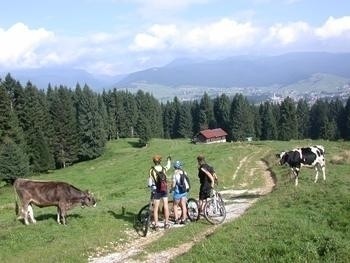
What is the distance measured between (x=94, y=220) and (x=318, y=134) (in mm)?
130384

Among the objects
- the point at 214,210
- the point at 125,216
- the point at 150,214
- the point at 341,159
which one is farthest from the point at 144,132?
the point at 214,210

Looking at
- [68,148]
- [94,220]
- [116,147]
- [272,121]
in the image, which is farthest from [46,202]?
[272,121]

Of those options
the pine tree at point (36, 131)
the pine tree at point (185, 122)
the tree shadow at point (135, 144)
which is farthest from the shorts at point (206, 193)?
the pine tree at point (185, 122)

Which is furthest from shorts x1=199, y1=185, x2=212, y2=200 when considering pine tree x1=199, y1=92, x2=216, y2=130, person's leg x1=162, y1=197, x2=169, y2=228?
pine tree x1=199, y1=92, x2=216, y2=130

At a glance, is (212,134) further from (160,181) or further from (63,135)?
(160,181)

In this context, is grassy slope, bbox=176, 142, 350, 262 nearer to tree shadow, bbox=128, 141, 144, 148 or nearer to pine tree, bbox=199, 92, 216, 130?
tree shadow, bbox=128, 141, 144, 148

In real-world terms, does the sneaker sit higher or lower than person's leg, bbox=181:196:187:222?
lower

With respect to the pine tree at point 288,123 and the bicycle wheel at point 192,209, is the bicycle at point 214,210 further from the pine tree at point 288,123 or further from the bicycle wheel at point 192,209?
the pine tree at point 288,123

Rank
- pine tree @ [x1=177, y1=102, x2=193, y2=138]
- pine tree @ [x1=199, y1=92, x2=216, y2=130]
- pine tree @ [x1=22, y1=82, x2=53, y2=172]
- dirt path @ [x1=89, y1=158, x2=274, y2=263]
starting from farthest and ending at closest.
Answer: pine tree @ [x1=177, y1=102, x2=193, y2=138] → pine tree @ [x1=199, y1=92, x2=216, y2=130] → pine tree @ [x1=22, y1=82, x2=53, y2=172] → dirt path @ [x1=89, y1=158, x2=274, y2=263]

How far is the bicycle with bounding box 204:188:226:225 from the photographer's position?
66.8 feet

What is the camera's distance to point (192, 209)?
21.5 meters

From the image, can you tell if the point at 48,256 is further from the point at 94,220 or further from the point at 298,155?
the point at 298,155

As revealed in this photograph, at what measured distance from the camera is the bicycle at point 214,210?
20.4 meters

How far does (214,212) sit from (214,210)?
3.5 inches
